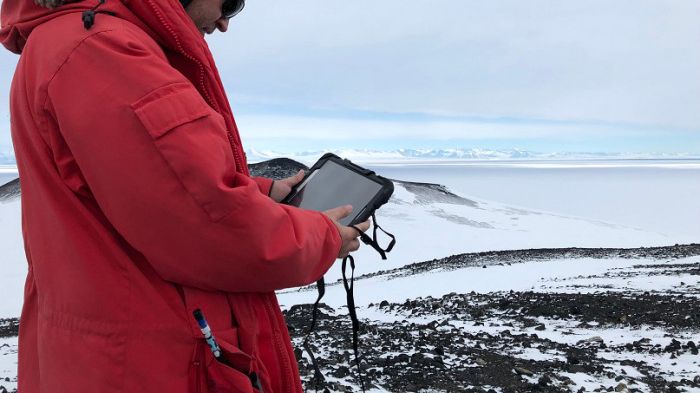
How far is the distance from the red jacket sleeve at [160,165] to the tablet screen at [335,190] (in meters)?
0.65

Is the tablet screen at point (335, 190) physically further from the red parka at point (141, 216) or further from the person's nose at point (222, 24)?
the person's nose at point (222, 24)

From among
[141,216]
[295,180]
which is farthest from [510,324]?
[141,216]

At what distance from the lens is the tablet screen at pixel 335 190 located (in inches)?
85.3

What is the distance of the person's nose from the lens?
1999 millimetres

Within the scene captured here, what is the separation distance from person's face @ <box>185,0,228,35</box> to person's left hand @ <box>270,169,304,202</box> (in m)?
0.86

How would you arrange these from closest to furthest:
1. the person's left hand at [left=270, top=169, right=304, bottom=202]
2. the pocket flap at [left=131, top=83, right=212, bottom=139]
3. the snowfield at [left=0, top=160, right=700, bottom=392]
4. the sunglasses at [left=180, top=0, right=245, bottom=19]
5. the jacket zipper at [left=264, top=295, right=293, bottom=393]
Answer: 1. the pocket flap at [left=131, top=83, right=212, bottom=139]
2. the jacket zipper at [left=264, top=295, right=293, bottom=393]
3. the sunglasses at [left=180, top=0, right=245, bottom=19]
4. the person's left hand at [left=270, top=169, right=304, bottom=202]
5. the snowfield at [left=0, top=160, right=700, bottom=392]

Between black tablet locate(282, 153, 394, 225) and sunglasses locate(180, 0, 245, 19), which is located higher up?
sunglasses locate(180, 0, 245, 19)

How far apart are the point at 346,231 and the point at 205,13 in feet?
2.97

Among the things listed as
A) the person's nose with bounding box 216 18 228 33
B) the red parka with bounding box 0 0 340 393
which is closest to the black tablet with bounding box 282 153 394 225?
the red parka with bounding box 0 0 340 393

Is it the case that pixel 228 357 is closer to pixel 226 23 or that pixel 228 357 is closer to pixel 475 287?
pixel 226 23

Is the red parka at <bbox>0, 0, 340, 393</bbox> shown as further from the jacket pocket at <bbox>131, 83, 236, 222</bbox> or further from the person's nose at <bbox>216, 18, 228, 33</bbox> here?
the person's nose at <bbox>216, 18, 228, 33</bbox>

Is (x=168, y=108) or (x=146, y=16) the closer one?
(x=168, y=108)

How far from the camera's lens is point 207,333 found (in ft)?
5.19

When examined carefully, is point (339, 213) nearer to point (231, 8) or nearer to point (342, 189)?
point (342, 189)
